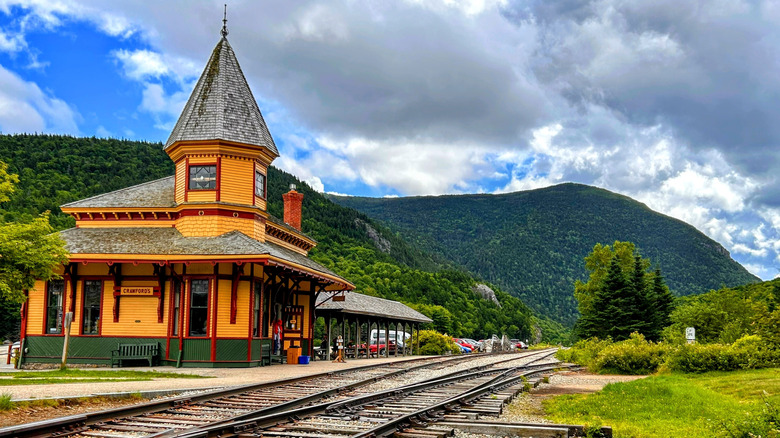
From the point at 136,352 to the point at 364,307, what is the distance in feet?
52.8

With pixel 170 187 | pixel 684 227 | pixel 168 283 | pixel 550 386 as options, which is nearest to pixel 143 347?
pixel 168 283

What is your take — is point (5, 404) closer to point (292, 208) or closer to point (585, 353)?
point (585, 353)

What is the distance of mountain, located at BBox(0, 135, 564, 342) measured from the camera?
72.1 metres

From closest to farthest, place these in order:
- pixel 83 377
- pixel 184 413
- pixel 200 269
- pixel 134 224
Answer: pixel 184 413, pixel 83 377, pixel 200 269, pixel 134 224

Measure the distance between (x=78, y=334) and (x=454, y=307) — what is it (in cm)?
6724

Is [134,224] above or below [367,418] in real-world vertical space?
above

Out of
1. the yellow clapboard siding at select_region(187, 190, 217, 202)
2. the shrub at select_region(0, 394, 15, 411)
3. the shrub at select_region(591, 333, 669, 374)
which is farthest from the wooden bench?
the shrub at select_region(591, 333, 669, 374)

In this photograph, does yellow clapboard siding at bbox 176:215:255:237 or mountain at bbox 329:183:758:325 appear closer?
yellow clapboard siding at bbox 176:215:255:237

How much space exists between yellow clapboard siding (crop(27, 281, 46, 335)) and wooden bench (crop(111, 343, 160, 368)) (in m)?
3.45

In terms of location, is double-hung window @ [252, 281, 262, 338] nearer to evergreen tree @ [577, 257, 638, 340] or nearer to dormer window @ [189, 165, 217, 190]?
dormer window @ [189, 165, 217, 190]

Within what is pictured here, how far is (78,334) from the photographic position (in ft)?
84.8

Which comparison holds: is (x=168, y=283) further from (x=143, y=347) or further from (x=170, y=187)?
(x=170, y=187)

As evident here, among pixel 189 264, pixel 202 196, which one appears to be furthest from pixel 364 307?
pixel 189 264

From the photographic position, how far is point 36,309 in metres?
26.3
